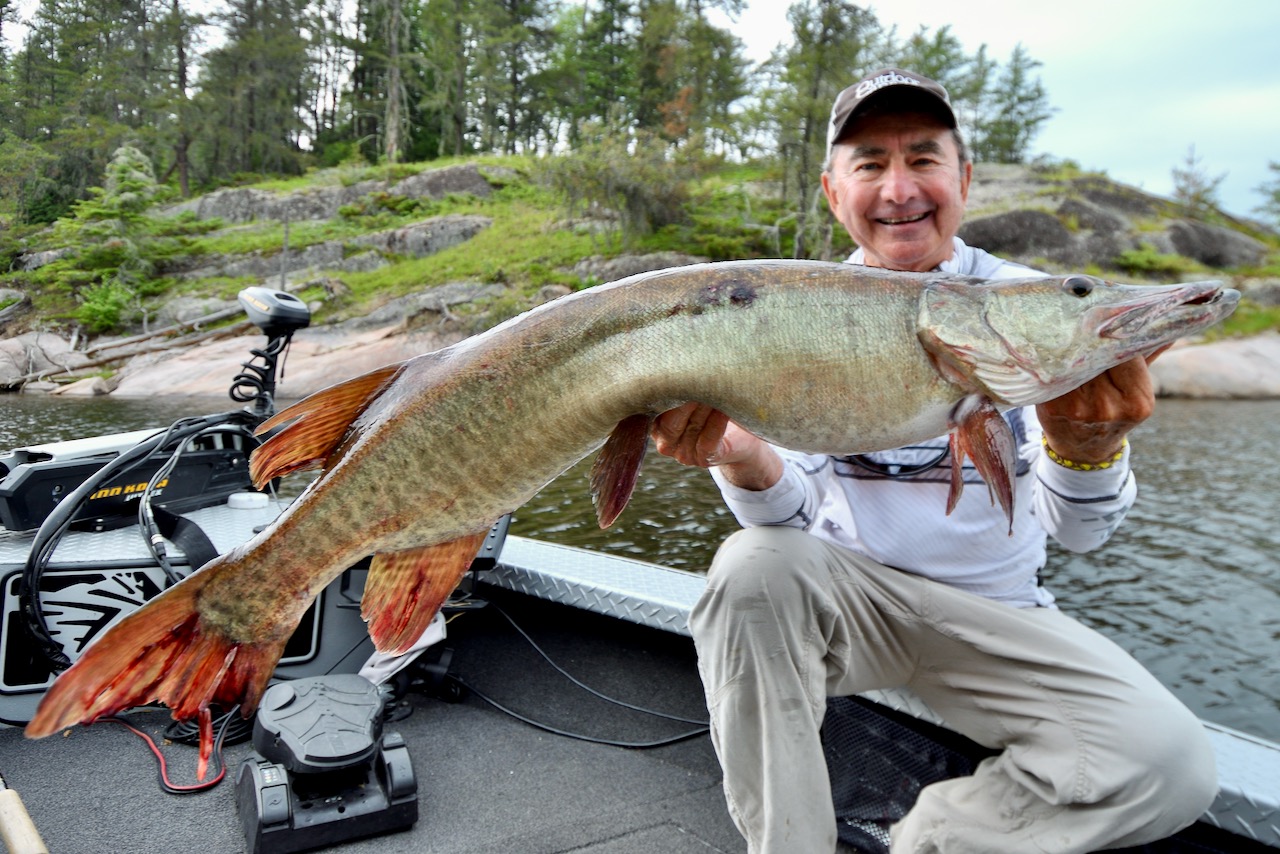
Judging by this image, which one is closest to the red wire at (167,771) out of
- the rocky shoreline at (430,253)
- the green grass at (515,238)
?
the rocky shoreline at (430,253)

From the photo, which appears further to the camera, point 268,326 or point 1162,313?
point 268,326

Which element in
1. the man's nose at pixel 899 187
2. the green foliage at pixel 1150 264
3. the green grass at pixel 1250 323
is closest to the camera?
the man's nose at pixel 899 187

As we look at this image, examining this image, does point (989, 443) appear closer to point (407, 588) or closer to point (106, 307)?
point (407, 588)

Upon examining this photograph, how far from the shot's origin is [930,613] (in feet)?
8.09

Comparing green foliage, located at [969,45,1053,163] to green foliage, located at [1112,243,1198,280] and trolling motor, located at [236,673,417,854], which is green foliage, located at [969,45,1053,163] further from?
trolling motor, located at [236,673,417,854]

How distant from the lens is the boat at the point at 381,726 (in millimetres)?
2613

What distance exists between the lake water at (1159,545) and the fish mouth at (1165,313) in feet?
17.0

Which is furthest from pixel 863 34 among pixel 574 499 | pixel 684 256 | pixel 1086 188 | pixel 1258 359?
pixel 574 499

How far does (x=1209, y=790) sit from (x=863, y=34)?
32961mm

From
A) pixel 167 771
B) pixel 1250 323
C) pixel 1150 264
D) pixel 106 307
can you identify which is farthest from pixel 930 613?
pixel 1150 264

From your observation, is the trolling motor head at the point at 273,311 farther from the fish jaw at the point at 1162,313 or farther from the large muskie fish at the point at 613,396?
the fish jaw at the point at 1162,313

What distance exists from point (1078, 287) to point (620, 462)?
1003 mm

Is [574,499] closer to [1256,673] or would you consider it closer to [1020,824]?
[1256,673]

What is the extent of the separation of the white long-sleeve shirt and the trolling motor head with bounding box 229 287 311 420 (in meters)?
2.31
